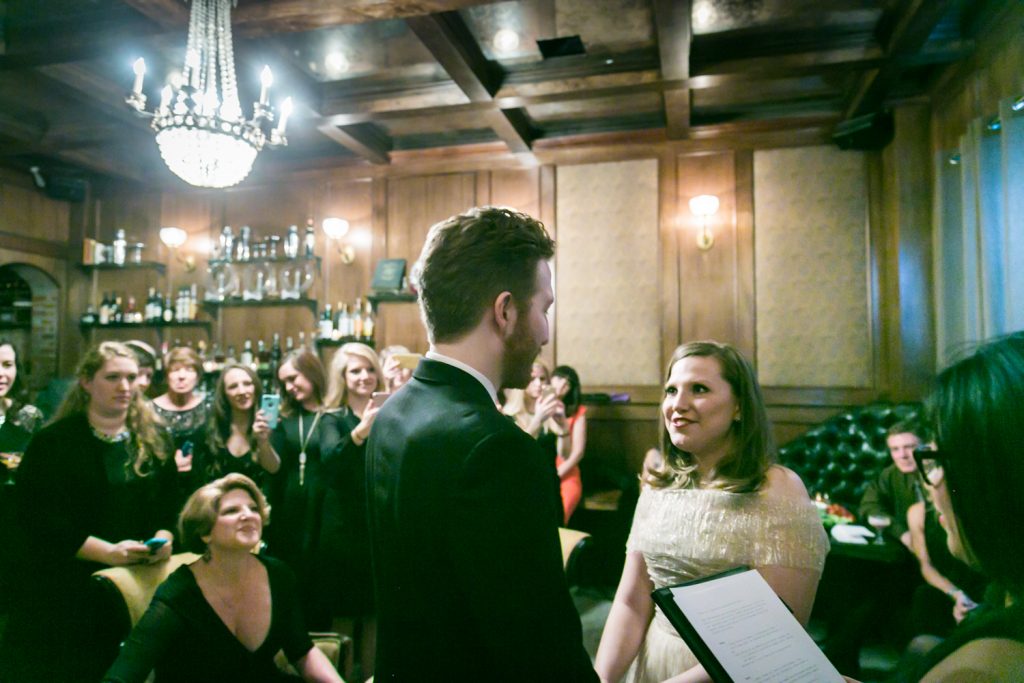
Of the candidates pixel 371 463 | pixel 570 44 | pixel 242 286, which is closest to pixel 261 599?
pixel 371 463

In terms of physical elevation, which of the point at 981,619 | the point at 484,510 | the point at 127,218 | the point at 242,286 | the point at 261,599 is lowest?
the point at 261,599

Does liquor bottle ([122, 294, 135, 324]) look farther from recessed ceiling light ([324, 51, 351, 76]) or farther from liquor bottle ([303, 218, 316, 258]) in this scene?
recessed ceiling light ([324, 51, 351, 76])

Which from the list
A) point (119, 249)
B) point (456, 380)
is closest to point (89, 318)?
point (119, 249)

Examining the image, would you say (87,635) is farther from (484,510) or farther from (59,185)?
(59,185)

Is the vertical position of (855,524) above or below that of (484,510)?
below

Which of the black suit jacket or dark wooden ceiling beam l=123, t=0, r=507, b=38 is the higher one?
dark wooden ceiling beam l=123, t=0, r=507, b=38

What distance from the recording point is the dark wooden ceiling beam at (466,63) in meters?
3.46

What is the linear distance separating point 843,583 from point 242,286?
18.2 feet

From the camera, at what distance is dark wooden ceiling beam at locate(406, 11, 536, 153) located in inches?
136

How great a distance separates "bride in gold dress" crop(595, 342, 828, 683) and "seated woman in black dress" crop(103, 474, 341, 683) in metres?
1.06

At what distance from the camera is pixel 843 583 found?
141 inches

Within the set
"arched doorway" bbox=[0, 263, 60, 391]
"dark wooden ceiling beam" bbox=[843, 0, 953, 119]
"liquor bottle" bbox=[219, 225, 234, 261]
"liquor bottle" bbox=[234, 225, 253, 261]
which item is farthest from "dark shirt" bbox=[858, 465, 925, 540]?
"arched doorway" bbox=[0, 263, 60, 391]

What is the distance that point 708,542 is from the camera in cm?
158

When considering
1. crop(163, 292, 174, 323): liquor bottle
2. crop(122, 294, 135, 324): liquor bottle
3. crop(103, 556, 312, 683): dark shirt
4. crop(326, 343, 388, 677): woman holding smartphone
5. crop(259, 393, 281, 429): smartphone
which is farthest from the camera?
crop(122, 294, 135, 324): liquor bottle
